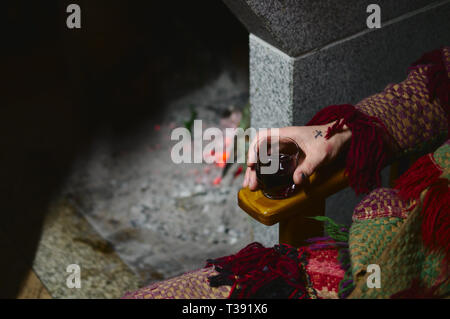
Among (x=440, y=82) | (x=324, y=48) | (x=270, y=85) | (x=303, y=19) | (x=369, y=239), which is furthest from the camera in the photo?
(x=270, y=85)

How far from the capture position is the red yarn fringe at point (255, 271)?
1.67m

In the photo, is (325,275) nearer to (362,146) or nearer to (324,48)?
(362,146)

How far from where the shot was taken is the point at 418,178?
5.74ft

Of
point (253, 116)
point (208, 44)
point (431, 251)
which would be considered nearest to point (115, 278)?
point (253, 116)

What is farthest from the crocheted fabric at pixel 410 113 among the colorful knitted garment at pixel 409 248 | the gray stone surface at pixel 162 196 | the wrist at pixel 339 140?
the gray stone surface at pixel 162 196

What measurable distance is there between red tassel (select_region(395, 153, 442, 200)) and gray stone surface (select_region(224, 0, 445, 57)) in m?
0.71

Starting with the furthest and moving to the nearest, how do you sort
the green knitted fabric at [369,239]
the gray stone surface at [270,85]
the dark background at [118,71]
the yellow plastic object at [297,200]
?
the dark background at [118,71]
the gray stone surface at [270,85]
the yellow plastic object at [297,200]
the green knitted fabric at [369,239]

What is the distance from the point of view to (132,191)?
3.79 meters

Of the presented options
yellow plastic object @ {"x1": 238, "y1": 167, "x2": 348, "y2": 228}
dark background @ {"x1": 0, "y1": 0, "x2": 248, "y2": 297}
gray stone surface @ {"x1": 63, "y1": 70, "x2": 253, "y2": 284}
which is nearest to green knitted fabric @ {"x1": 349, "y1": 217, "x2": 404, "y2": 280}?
yellow plastic object @ {"x1": 238, "y1": 167, "x2": 348, "y2": 228}

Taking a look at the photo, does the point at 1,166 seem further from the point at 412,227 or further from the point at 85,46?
the point at 412,227

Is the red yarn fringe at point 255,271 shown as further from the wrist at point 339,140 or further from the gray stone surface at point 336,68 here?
the gray stone surface at point 336,68

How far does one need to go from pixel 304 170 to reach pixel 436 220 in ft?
1.41

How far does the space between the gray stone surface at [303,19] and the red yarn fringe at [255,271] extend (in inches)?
34.0

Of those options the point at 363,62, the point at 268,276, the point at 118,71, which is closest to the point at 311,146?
the point at 268,276
